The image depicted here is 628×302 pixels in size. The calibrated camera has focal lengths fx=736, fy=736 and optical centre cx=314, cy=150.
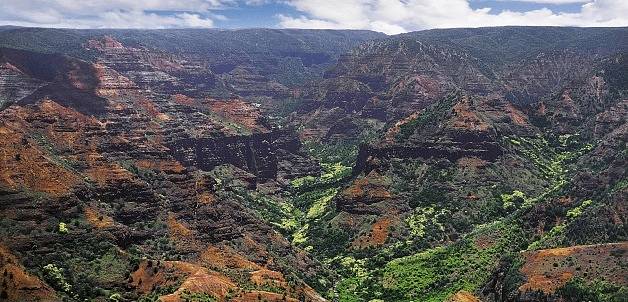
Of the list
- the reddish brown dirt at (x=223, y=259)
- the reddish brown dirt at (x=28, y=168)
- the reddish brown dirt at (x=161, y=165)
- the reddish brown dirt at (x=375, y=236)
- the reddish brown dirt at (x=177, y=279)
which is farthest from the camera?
the reddish brown dirt at (x=375, y=236)

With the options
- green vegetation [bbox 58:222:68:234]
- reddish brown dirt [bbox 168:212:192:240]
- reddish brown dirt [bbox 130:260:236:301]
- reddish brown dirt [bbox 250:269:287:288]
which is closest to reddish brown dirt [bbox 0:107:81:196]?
green vegetation [bbox 58:222:68:234]

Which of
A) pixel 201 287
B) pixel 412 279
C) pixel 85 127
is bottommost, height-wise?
pixel 412 279

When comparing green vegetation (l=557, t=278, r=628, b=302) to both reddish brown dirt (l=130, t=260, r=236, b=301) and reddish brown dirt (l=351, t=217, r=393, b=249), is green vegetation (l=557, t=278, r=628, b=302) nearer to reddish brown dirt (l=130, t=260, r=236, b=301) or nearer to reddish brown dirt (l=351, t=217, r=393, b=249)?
reddish brown dirt (l=130, t=260, r=236, b=301)

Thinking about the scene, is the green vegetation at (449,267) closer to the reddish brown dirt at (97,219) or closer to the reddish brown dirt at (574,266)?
the reddish brown dirt at (574,266)

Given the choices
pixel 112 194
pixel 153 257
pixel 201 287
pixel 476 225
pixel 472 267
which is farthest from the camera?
pixel 476 225

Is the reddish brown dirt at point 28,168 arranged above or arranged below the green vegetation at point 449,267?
above

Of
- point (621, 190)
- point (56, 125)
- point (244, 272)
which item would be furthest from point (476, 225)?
point (56, 125)

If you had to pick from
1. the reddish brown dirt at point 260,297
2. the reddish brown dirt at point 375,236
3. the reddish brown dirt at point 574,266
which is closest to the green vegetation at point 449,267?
the reddish brown dirt at point 375,236

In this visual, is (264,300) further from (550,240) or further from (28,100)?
(28,100)
